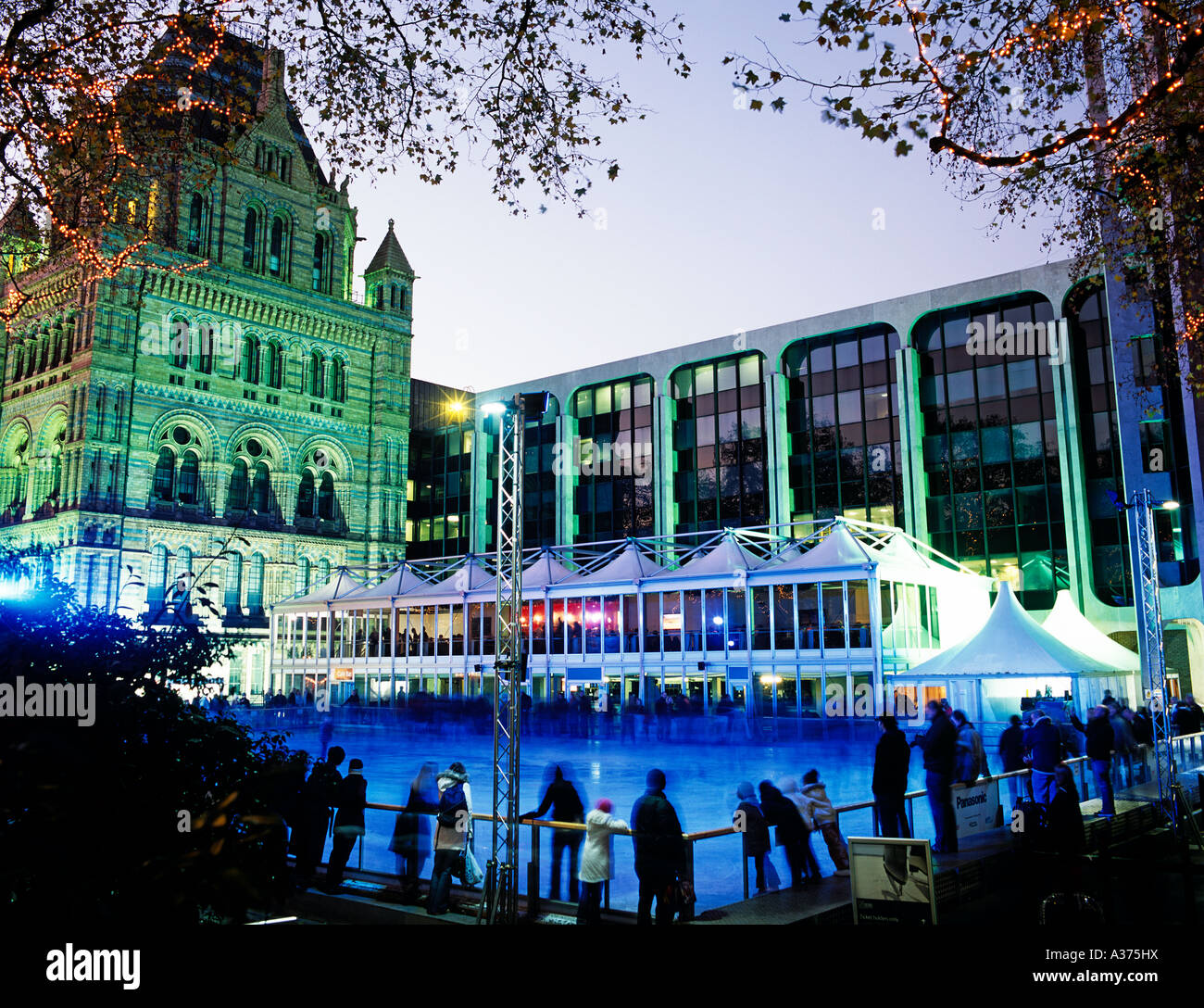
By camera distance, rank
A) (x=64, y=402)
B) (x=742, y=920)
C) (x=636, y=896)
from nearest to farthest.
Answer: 1. (x=742, y=920)
2. (x=636, y=896)
3. (x=64, y=402)

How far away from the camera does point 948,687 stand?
91.8 feet

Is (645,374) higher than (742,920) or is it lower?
higher

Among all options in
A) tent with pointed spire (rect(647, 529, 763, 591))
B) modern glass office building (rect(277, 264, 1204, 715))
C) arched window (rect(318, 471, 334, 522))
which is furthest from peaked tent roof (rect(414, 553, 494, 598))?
arched window (rect(318, 471, 334, 522))

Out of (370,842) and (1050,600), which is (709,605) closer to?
(1050,600)

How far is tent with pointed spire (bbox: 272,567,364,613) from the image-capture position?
43.8m

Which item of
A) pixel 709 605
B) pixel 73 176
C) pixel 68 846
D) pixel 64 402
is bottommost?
pixel 68 846

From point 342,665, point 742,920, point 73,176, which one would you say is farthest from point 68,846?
point 342,665

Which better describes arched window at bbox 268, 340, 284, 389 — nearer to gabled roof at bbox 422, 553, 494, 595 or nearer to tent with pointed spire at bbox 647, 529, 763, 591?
gabled roof at bbox 422, 553, 494, 595

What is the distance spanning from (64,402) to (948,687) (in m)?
43.2

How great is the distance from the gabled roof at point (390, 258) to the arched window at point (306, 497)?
1427cm

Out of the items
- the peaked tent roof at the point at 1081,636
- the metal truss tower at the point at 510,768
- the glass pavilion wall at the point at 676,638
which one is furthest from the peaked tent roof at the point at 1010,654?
the metal truss tower at the point at 510,768

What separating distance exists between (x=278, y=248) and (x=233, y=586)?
19.9 m

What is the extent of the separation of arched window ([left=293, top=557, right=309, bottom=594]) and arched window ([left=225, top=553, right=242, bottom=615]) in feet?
10.7

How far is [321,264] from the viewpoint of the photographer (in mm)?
58656
